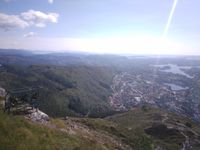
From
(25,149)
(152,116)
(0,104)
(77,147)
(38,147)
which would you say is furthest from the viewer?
(152,116)

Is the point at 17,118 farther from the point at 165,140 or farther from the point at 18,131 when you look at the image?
the point at 165,140

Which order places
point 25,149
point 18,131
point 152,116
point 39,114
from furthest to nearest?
point 152,116, point 39,114, point 18,131, point 25,149

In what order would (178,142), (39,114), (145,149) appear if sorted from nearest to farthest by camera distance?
(39,114), (145,149), (178,142)

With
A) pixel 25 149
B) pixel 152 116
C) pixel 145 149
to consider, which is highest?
pixel 25 149

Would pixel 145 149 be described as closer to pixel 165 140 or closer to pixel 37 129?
pixel 37 129

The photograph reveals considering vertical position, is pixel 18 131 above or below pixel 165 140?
above

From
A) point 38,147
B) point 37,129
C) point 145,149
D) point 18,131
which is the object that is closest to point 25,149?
point 38,147

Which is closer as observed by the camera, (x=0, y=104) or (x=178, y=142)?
(x=0, y=104)

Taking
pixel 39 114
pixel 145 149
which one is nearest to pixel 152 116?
pixel 145 149

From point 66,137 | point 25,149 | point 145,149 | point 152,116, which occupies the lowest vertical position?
point 152,116
